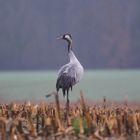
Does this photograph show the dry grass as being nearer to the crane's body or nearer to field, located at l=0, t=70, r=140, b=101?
the crane's body

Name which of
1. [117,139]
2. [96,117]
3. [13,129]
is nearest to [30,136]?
[13,129]

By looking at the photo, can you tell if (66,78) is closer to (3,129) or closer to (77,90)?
(3,129)

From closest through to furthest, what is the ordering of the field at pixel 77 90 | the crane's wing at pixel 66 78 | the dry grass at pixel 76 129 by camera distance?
1. the dry grass at pixel 76 129
2. the crane's wing at pixel 66 78
3. the field at pixel 77 90

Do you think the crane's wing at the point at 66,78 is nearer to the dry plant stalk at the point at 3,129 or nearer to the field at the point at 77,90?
the field at the point at 77,90

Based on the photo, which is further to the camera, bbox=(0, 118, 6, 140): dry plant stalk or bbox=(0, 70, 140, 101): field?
bbox=(0, 70, 140, 101): field

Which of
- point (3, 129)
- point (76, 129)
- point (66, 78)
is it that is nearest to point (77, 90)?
point (66, 78)

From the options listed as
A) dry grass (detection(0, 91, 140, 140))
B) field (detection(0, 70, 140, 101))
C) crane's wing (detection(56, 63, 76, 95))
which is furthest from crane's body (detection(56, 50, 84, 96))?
dry grass (detection(0, 91, 140, 140))

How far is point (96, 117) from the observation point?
9305 millimetres

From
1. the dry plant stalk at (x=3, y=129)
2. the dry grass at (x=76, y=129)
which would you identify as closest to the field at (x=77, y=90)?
the dry grass at (x=76, y=129)

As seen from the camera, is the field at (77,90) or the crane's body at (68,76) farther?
the field at (77,90)

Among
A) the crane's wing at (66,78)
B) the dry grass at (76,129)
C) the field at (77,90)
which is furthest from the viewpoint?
the field at (77,90)

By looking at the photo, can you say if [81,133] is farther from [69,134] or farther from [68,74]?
[68,74]

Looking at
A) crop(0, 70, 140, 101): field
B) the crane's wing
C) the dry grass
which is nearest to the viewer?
the dry grass

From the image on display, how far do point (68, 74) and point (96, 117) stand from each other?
306cm
